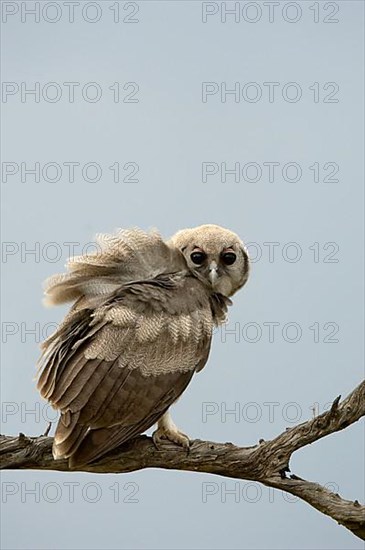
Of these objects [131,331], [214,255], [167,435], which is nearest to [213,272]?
[214,255]

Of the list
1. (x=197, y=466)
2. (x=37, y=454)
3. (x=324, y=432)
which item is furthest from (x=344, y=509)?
A: (x=37, y=454)

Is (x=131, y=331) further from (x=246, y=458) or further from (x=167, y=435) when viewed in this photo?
(x=246, y=458)

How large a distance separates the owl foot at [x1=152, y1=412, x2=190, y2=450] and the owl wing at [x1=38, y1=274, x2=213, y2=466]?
106mm

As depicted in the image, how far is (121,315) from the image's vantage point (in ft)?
9.03

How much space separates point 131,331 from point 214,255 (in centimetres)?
38

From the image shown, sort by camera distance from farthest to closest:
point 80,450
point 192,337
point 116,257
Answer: point 116,257
point 192,337
point 80,450

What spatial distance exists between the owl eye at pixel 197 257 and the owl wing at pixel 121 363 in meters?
0.11

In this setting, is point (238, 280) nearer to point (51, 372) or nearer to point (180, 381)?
point (180, 381)

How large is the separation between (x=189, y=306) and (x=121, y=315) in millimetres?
215

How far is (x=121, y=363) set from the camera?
2.69m

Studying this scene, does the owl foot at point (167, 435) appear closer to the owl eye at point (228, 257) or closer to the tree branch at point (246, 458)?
the tree branch at point (246, 458)

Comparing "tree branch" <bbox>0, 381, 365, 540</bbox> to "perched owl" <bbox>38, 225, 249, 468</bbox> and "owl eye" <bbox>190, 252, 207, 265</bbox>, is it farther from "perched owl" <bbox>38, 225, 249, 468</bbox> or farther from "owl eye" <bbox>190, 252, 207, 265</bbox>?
"owl eye" <bbox>190, 252, 207, 265</bbox>

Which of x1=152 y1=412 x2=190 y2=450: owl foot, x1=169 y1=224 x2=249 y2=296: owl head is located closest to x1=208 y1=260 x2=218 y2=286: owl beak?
x1=169 y1=224 x2=249 y2=296: owl head

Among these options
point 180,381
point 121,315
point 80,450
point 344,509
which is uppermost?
point 121,315
